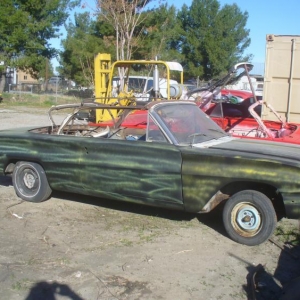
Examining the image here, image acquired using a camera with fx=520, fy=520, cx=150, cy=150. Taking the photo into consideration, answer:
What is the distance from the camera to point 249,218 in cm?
542

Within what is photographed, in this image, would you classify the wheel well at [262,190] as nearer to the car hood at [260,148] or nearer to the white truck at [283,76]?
the car hood at [260,148]

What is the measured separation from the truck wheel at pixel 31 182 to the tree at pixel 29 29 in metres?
27.5

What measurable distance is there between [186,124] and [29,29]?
30498mm

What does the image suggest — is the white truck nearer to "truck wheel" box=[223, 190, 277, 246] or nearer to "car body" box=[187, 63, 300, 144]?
"car body" box=[187, 63, 300, 144]

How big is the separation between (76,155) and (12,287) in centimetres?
222

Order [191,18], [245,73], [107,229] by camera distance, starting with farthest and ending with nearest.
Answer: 1. [191,18]
2. [245,73]
3. [107,229]

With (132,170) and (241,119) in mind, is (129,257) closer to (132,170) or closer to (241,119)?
(132,170)

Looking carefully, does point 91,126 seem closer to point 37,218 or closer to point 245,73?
point 37,218

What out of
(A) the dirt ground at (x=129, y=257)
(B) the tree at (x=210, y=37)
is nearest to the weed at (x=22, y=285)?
(A) the dirt ground at (x=129, y=257)

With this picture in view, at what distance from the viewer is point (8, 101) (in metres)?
31.2

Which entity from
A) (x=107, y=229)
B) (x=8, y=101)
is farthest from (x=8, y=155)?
(x=8, y=101)

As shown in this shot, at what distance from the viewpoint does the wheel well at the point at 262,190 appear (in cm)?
A: 543

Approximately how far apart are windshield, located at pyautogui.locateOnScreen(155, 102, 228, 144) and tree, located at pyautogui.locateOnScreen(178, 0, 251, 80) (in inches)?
1632

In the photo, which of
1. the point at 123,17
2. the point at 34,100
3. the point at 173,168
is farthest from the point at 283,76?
the point at 34,100
